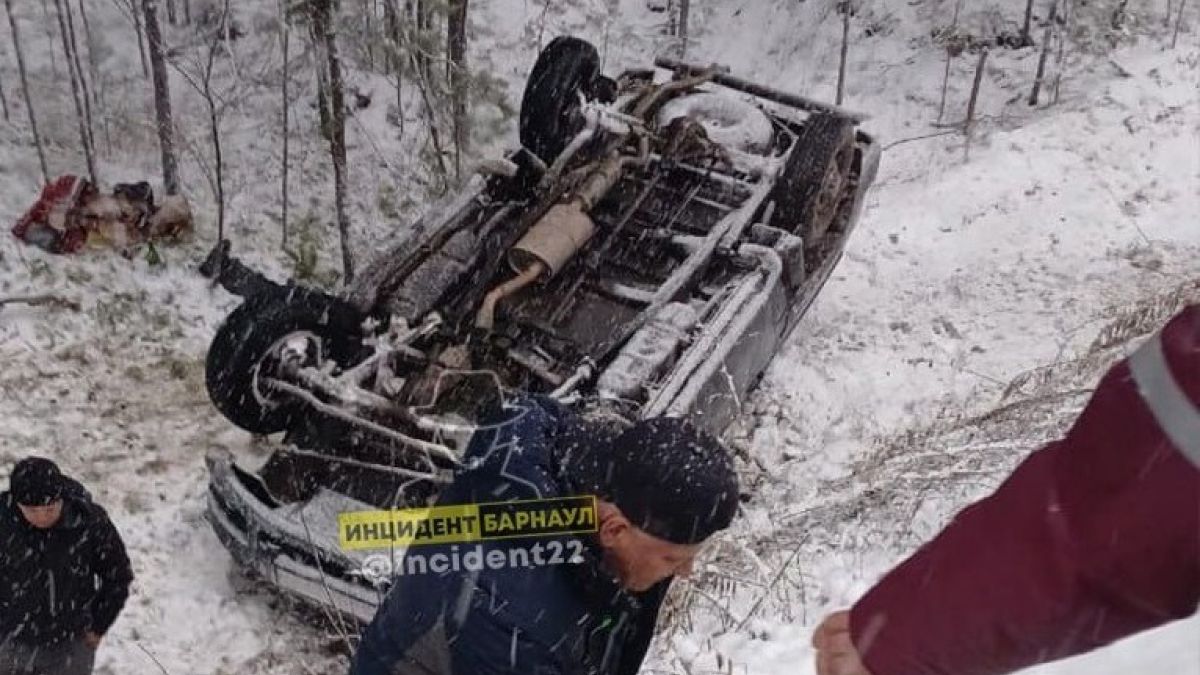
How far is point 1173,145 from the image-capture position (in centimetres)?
1114

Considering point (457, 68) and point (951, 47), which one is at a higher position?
point (457, 68)

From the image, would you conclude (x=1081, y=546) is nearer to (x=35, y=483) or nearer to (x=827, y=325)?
(x=35, y=483)

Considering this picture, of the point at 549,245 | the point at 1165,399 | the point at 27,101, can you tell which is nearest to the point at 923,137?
the point at 549,245

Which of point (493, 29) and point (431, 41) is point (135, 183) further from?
point (493, 29)

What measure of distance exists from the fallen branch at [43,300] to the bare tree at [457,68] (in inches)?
136

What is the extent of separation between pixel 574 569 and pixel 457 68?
900 centimetres

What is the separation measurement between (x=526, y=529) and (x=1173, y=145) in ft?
33.6

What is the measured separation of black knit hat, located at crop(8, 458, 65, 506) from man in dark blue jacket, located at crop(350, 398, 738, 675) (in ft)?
6.77

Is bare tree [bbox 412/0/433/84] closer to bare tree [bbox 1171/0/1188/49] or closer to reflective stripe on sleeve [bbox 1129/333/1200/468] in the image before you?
bare tree [bbox 1171/0/1188/49]

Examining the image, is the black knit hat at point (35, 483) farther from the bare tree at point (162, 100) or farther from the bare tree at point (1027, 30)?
the bare tree at point (1027, 30)

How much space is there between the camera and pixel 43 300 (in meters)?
8.42

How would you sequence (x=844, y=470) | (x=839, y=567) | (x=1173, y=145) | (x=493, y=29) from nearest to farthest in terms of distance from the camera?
(x=839, y=567) → (x=844, y=470) → (x=1173, y=145) → (x=493, y=29)

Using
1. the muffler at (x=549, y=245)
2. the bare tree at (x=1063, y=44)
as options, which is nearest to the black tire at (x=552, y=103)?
the muffler at (x=549, y=245)

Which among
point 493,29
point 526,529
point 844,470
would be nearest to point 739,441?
point 844,470
